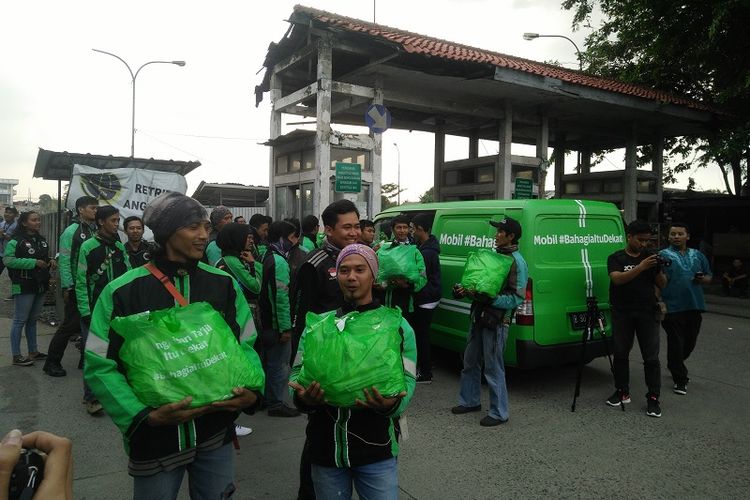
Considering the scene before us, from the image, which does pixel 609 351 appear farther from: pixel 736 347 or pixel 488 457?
pixel 736 347

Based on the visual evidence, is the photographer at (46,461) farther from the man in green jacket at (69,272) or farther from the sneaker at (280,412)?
the man in green jacket at (69,272)

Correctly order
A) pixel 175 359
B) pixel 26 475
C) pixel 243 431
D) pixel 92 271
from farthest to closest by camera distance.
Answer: pixel 92 271
pixel 243 431
pixel 175 359
pixel 26 475

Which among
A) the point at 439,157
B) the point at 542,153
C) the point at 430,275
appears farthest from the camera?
the point at 439,157

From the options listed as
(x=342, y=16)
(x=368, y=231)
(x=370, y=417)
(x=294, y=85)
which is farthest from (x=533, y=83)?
(x=370, y=417)

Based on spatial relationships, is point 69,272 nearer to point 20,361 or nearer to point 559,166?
point 20,361

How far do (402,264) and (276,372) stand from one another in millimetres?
1554

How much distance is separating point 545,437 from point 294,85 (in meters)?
11.7

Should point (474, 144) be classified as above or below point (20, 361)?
above

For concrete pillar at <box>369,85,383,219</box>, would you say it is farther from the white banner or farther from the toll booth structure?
the white banner

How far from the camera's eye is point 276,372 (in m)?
A: 4.64

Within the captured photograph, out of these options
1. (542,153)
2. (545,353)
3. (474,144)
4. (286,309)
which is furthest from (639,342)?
(474,144)

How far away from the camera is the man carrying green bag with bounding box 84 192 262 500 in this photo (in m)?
1.86

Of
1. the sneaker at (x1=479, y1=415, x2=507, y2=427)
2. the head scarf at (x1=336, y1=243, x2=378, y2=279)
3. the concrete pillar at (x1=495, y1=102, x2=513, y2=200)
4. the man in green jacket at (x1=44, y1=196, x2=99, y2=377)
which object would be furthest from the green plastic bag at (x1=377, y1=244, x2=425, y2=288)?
the concrete pillar at (x1=495, y1=102, x2=513, y2=200)

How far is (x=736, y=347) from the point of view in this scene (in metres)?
7.48
